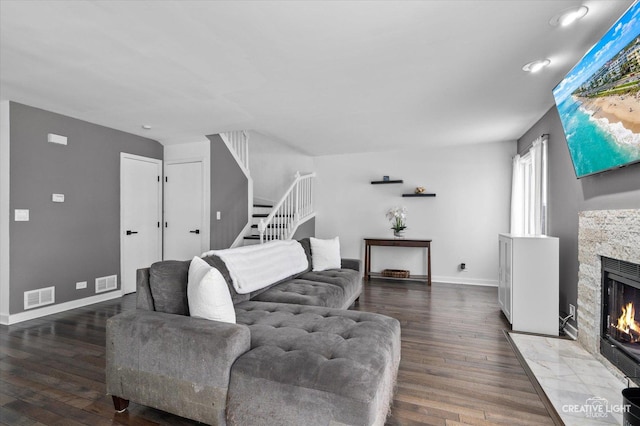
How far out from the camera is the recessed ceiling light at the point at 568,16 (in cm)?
185

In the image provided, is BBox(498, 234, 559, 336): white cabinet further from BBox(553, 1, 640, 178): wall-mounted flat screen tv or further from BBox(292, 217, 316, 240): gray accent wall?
BBox(292, 217, 316, 240): gray accent wall

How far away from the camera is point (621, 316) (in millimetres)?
2326

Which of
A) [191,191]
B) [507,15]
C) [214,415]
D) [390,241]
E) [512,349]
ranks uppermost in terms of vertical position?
[507,15]

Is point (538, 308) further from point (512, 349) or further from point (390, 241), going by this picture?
point (390, 241)

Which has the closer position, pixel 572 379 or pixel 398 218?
pixel 572 379

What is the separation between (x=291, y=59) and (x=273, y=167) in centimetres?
476

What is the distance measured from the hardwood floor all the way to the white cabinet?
0.27m

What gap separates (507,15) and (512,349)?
2571 millimetres

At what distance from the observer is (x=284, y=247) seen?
3.48 metres

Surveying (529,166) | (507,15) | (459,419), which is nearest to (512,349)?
(459,419)

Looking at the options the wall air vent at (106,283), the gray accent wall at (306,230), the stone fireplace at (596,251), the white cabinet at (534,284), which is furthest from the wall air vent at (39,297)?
the stone fireplace at (596,251)

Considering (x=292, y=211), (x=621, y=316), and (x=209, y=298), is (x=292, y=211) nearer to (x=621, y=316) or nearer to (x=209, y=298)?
(x=209, y=298)

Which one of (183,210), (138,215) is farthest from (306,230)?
(138,215)

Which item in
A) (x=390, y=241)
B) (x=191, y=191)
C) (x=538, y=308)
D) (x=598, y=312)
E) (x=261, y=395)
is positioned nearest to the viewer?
(x=261, y=395)
